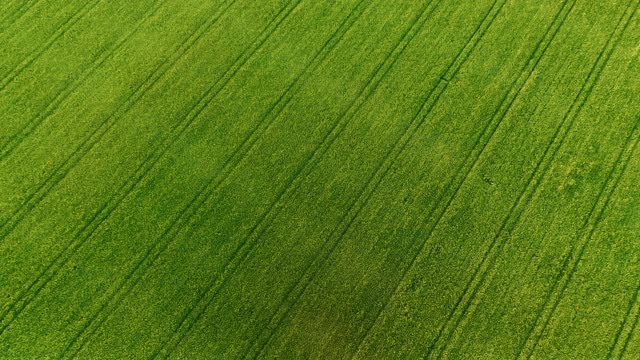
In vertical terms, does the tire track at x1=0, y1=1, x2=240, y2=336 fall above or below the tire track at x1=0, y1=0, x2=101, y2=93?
below

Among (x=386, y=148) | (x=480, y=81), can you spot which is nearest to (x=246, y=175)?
(x=386, y=148)

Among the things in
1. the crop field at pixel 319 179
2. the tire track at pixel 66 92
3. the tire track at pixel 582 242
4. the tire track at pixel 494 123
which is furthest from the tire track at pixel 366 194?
the tire track at pixel 66 92

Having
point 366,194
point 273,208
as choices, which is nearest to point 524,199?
point 366,194

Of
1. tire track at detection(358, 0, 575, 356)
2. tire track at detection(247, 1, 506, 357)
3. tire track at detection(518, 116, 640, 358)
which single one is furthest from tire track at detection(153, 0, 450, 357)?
tire track at detection(518, 116, 640, 358)

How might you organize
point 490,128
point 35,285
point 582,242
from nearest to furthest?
point 35,285
point 582,242
point 490,128

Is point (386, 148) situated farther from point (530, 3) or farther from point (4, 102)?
point (4, 102)

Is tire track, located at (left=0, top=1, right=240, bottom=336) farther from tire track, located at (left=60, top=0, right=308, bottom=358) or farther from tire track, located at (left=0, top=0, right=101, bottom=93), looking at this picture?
tire track, located at (left=0, top=0, right=101, bottom=93)

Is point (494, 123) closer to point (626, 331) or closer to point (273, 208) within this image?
point (626, 331)
